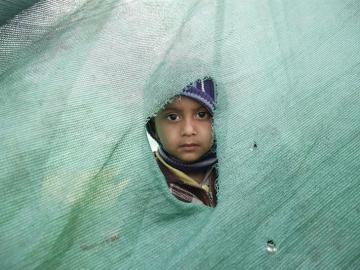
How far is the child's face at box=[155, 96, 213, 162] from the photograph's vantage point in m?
1.34

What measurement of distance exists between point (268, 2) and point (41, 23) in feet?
1.71

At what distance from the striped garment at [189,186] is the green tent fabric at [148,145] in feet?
1.29

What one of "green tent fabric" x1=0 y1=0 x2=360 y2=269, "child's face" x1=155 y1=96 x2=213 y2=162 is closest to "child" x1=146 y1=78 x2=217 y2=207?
"child's face" x1=155 y1=96 x2=213 y2=162

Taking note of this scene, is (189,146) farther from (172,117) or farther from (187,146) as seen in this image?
(172,117)

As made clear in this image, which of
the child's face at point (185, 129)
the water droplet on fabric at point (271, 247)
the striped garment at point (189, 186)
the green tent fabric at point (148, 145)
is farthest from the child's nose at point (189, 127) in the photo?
the water droplet on fabric at point (271, 247)

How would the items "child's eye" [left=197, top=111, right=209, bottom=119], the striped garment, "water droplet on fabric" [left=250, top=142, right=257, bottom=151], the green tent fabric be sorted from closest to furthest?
the green tent fabric
"water droplet on fabric" [left=250, top=142, right=257, bottom=151]
the striped garment
"child's eye" [left=197, top=111, right=209, bottom=119]

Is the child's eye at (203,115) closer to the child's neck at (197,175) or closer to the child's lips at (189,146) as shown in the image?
the child's lips at (189,146)

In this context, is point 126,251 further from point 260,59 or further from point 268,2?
point 268,2

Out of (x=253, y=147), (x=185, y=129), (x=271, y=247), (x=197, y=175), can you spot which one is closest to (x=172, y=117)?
(x=185, y=129)

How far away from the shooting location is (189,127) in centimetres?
136

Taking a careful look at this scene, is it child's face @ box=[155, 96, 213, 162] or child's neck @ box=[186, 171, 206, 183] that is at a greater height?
child's face @ box=[155, 96, 213, 162]

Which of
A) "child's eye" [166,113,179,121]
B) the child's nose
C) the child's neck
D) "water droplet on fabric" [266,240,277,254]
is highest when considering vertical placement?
"water droplet on fabric" [266,240,277,254]

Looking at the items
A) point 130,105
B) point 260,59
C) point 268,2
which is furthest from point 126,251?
point 268,2

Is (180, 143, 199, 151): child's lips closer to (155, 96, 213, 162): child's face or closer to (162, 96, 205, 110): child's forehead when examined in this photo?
(155, 96, 213, 162): child's face
